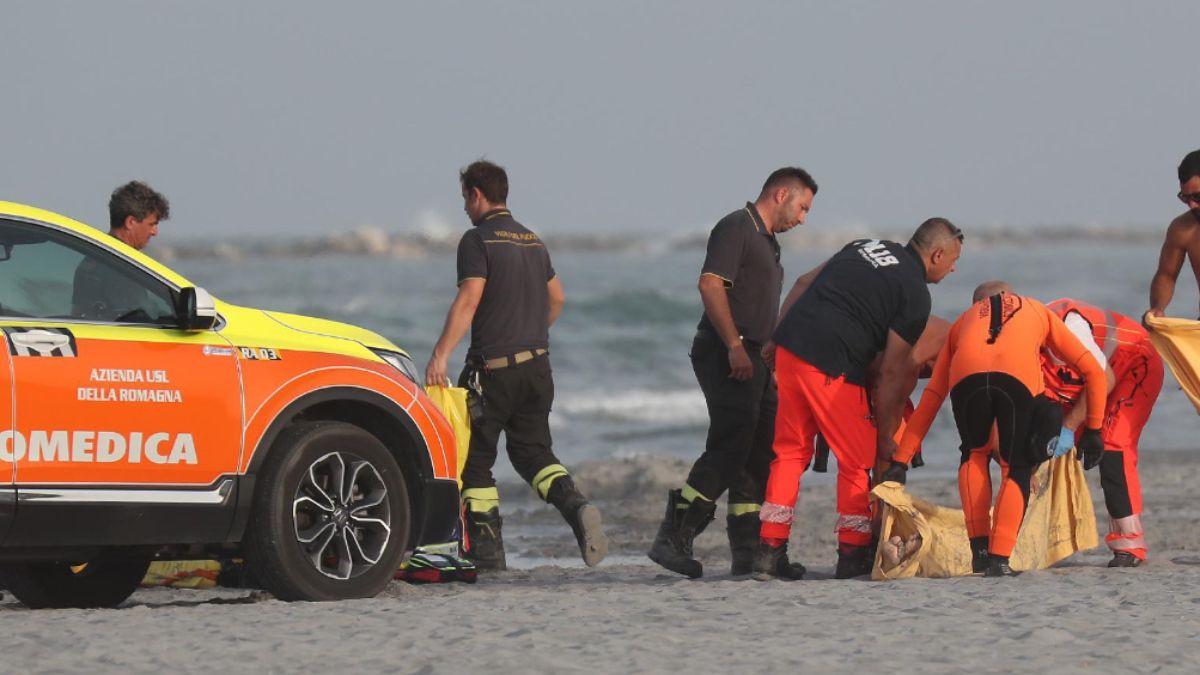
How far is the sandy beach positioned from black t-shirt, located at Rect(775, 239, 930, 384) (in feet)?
3.23

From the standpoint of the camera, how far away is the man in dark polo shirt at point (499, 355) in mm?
9414

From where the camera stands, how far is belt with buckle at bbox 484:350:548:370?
9414mm

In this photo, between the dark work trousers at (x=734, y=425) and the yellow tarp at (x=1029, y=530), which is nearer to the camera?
the yellow tarp at (x=1029, y=530)

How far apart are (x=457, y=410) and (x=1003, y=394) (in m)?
2.56

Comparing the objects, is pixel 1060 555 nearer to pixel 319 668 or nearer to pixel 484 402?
pixel 484 402

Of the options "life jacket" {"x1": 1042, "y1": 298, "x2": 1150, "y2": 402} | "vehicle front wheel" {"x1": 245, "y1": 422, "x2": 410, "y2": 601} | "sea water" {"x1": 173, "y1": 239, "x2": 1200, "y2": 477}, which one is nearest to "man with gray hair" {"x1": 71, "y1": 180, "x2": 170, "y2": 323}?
"vehicle front wheel" {"x1": 245, "y1": 422, "x2": 410, "y2": 601}

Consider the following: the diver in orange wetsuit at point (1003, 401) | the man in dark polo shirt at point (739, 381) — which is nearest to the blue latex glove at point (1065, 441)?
the diver in orange wetsuit at point (1003, 401)

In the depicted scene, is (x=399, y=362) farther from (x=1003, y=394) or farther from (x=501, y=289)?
(x=1003, y=394)

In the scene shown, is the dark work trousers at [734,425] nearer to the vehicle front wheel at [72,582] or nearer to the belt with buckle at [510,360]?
the belt with buckle at [510,360]

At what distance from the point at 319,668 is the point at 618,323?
29.0 meters

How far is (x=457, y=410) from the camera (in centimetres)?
926

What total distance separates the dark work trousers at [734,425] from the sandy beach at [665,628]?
24.2 inches

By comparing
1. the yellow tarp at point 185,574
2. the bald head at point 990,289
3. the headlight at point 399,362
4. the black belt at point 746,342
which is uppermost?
the bald head at point 990,289

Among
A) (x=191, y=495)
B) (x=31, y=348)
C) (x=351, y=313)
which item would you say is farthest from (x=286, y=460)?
(x=351, y=313)
